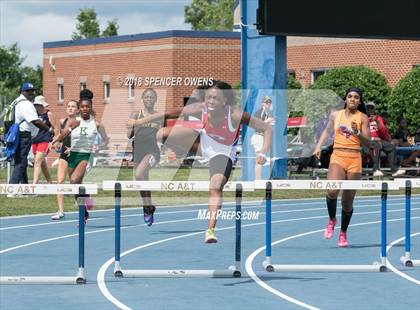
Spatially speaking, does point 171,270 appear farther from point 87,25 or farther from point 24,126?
point 87,25

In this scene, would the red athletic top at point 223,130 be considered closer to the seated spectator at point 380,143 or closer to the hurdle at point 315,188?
the hurdle at point 315,188

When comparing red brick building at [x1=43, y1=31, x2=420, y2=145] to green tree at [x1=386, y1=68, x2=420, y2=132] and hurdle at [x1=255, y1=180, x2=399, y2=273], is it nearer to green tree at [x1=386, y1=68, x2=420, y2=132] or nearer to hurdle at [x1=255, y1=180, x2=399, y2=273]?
green tree at [x1=386, y1=68, x2=420, y2=132]

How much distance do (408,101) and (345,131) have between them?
2134 cm

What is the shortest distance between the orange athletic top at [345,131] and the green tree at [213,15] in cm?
8357

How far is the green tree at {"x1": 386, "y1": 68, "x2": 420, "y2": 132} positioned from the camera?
34.4m

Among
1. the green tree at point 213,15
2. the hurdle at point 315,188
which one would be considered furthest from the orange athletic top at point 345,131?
the green tree at point 213,15

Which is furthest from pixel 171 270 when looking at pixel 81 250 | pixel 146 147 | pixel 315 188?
pixel 146 147

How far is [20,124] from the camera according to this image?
19688 millimetres

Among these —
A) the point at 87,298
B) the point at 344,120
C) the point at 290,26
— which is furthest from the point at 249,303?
the point at 290,26

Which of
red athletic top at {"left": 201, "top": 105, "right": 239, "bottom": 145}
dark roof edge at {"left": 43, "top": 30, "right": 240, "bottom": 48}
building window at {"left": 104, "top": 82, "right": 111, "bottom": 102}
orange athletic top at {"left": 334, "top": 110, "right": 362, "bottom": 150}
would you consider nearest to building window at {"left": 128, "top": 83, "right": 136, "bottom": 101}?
building window at {"left": 104, "top": 82, "right": 111, "bottom": 102}

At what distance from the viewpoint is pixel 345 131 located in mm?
14000

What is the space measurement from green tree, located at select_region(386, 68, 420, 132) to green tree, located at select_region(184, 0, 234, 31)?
2455 inches

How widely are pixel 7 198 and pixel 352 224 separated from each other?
24.3 ft

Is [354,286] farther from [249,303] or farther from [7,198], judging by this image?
[7,198]
